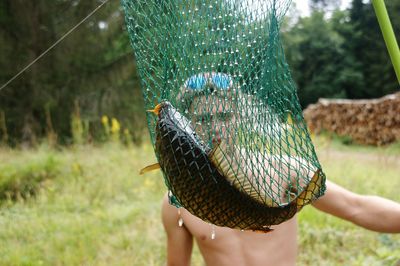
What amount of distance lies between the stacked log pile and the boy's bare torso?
351 inches

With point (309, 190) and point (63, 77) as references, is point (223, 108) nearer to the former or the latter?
point (309, 190)

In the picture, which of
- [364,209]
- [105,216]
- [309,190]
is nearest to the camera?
[309,190]

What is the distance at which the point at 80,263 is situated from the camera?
125 inches

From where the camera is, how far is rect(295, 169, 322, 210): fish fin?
1040 millimetres

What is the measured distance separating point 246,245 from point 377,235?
80.3 inches

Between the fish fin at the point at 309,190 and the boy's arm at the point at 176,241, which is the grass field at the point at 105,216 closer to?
the boy's arm at the point at 176,241

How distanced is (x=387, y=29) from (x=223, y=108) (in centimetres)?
39

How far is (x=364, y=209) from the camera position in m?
1.61

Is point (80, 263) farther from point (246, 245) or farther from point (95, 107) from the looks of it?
point (95, 107)

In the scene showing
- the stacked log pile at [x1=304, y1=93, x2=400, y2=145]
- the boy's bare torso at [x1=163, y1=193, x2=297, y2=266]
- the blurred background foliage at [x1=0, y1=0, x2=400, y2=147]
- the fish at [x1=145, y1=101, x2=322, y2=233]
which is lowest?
the stacked log pile at [x1=304, y1=93, x2=400, y2=145]

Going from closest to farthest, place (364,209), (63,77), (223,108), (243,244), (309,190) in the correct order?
(309,190)
(223,108)
(364,209)
(243,244)
(63,77)

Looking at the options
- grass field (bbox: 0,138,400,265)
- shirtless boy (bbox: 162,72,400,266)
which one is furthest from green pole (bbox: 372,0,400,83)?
grass field (bbox: 0,138,400,265)

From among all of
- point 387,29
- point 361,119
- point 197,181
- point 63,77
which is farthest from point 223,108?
point 361,119

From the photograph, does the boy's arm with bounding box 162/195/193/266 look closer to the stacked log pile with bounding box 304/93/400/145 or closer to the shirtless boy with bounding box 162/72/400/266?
the shirtless boy with bounding box 162/72/400/266
